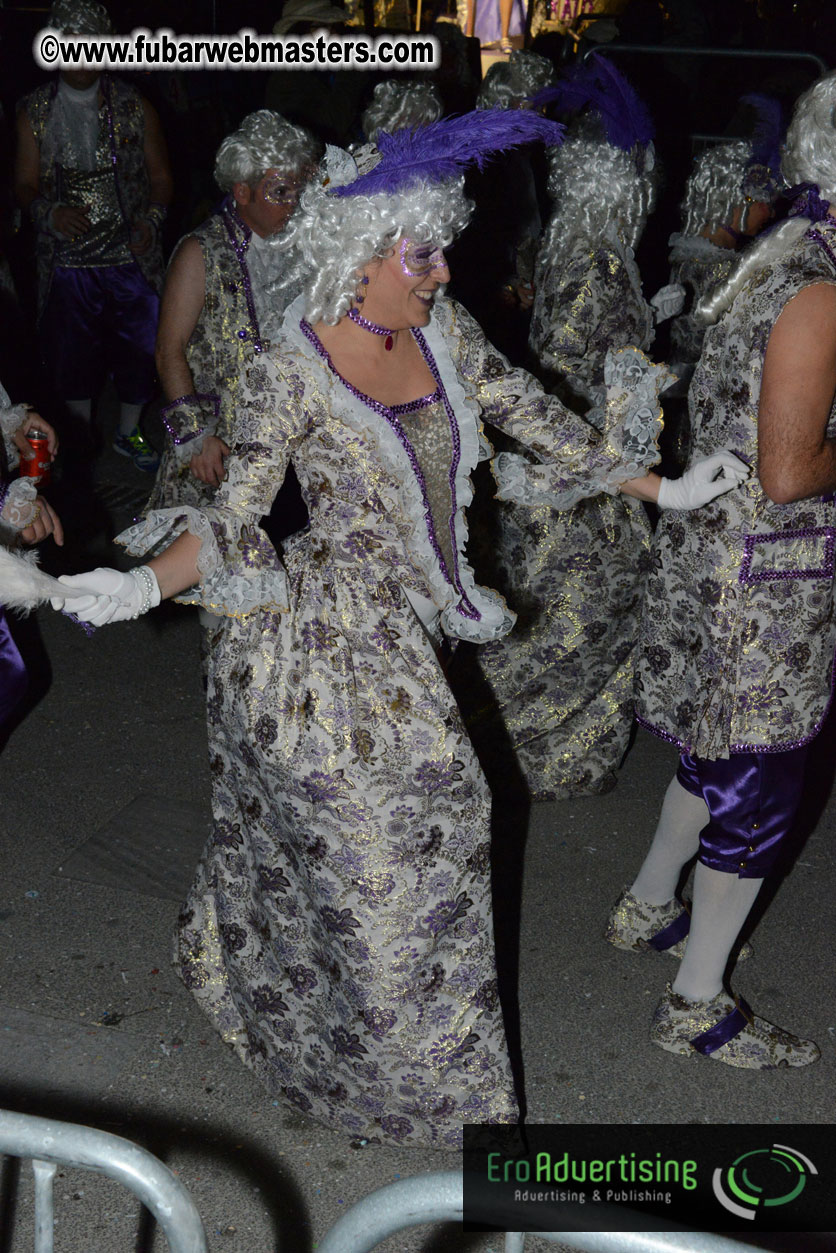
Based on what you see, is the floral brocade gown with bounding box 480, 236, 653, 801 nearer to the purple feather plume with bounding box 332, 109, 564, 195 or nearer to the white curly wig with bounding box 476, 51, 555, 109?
the white curly wig with bounding box 476, 51, 555, 109

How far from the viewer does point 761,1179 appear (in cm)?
250

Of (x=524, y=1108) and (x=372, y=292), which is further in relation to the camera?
(x=524, y=1108)


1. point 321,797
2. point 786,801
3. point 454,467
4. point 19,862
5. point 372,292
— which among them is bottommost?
point 19,862

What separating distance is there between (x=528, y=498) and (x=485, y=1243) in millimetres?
1476

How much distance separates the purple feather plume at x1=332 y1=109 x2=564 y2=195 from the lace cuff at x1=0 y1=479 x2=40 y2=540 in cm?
105

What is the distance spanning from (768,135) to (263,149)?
1654 mm

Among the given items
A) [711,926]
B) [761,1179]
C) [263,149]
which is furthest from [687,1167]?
[263,149]

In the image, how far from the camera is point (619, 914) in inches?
125

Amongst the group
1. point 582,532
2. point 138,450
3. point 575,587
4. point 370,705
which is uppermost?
point 370,705

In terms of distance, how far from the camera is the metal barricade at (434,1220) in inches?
45.9

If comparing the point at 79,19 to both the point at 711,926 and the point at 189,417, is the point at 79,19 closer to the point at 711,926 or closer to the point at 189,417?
the point at 189,417

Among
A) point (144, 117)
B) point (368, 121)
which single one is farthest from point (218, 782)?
point (144, 117)

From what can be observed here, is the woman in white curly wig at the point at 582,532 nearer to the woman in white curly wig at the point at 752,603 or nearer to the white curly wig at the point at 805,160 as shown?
the woman in white curly wig at the point at 752,603

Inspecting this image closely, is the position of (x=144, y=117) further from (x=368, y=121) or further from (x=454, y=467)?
(x=454, y=467)
